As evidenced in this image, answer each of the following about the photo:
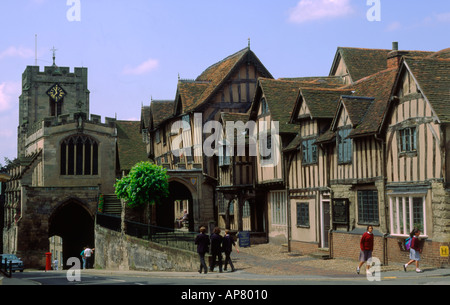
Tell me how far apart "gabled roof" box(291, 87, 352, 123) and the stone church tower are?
25.7 metres

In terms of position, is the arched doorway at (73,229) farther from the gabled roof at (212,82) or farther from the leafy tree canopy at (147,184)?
the leafy tree canopy at (147,184)

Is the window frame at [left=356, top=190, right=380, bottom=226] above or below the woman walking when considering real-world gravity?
above

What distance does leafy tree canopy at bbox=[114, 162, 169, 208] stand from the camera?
36406mm

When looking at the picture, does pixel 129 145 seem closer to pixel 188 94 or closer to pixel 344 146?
pixel 188 94

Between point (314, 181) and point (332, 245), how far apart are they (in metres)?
3.28

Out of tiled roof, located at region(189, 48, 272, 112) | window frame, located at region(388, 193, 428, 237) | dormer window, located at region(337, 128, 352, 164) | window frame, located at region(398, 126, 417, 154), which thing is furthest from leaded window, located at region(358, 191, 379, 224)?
tiled roof, located at region(189, 48, 272, 112)

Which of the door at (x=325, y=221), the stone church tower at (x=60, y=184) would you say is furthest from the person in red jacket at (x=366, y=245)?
the stone church tower at (x=60, y=184)

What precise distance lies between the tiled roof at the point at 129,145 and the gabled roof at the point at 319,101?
27.1 meters

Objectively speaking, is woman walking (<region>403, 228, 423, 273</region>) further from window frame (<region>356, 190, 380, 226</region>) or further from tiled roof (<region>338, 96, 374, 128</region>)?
tiled roof (<region>338, 96, 374, 128</region>)

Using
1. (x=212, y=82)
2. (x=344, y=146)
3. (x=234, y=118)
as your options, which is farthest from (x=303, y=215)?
(x=212, y=82)

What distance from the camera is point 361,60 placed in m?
36.5

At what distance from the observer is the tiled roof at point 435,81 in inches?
790

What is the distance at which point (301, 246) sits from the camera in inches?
1132
